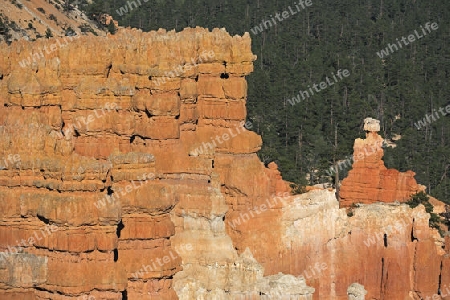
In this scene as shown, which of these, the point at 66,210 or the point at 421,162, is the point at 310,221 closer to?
the point at 66,210

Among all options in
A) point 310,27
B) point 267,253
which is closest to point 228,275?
point 267,253

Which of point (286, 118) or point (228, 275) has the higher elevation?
point (286, 118)

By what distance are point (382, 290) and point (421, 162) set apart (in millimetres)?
31211

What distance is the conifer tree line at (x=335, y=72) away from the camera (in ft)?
290

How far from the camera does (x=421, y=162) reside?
3497 inches
